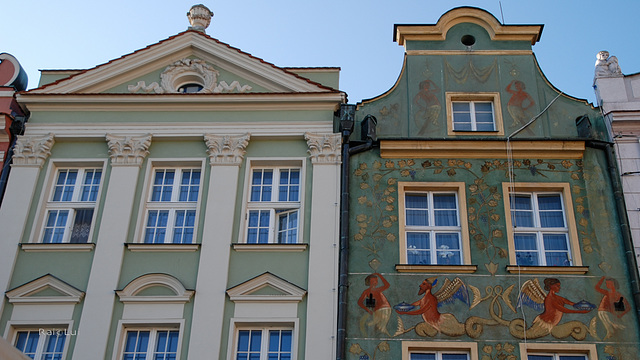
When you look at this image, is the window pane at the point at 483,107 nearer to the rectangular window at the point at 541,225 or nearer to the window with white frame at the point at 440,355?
the rectangular window at the point at 541,225

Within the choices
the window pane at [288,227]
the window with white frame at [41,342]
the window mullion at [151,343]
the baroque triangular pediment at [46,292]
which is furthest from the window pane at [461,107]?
the window with white frame at [41,342]

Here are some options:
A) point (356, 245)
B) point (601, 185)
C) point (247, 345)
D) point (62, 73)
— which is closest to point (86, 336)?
point (247, 345)

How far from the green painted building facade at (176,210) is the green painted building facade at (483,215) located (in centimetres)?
105

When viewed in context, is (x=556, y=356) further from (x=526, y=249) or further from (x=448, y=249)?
(x=448, y=249)

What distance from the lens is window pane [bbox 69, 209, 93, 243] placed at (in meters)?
15.9

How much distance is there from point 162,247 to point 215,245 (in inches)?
41.1

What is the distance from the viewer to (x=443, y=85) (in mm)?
17656

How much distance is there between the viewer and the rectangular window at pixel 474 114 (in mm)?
16891

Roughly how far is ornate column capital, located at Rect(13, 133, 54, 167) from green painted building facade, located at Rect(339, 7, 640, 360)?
654 cm

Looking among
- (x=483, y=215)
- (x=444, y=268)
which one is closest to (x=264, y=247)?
(x=444, y=268)

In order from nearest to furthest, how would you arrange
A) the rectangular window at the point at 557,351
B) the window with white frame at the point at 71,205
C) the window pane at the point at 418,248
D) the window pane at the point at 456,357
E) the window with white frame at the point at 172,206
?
the rectangular window at the point at 557,351 < the window pane at the point at 456,357 < the window pane at the point at 418,248 < the window with white frame at the point at 172,206 < the window with white frame at the point at 71,205

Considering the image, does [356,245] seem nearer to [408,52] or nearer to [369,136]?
[369,136]

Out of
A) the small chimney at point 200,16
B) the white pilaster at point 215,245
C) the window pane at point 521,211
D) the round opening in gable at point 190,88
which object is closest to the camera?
the white pilaster at point 215,245

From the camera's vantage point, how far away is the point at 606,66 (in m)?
17.5
